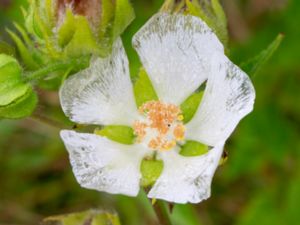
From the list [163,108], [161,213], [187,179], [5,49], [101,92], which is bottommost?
[161,213]

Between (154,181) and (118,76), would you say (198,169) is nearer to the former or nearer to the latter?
(154,181)

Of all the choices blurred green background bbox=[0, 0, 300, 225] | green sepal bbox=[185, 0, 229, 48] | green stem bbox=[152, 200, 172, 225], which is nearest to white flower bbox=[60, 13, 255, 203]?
green sepal bbox=[185, 0, 229, 48]

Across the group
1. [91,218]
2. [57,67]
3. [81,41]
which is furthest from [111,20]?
[91,218]

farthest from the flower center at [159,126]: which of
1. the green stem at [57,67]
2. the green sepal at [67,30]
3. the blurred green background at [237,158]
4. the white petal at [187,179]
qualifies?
the blurred green background at [237,158]

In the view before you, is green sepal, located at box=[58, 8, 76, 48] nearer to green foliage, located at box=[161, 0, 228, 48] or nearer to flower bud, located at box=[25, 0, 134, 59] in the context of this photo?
flower bud, located at box=[25, 0, 134, 59]

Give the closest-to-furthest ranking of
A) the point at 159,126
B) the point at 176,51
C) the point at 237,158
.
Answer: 1. the point at 176,51
2. the point at 159,126
3. the point at 237,158

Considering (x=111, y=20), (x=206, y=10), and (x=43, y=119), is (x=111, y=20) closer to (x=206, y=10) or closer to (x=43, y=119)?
(x=206, y=10)

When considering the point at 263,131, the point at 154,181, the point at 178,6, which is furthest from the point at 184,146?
the point at 263,131
